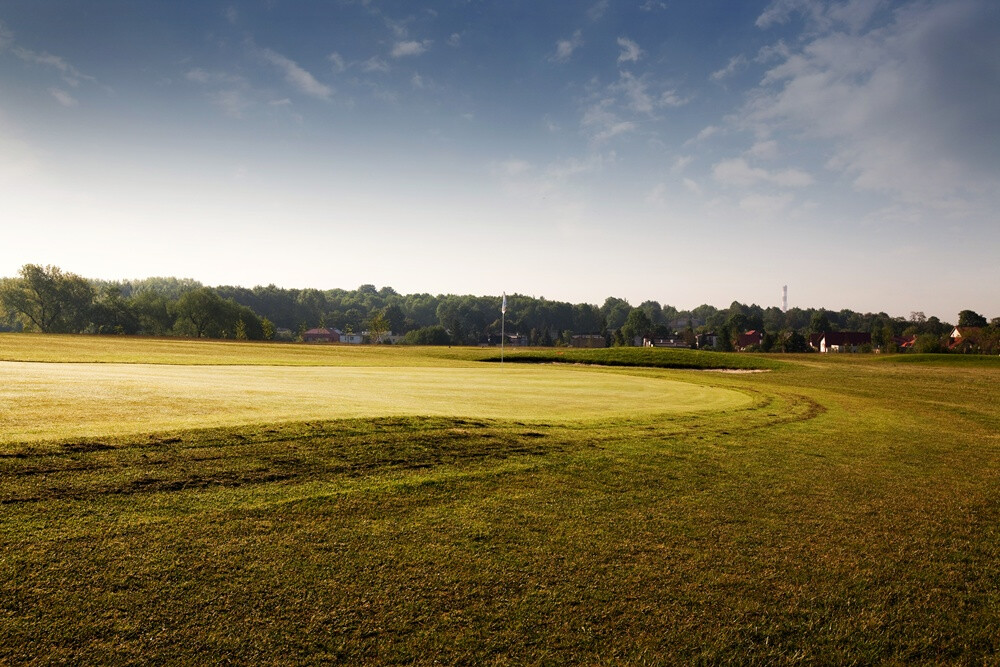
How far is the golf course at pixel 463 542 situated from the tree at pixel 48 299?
119884 mm

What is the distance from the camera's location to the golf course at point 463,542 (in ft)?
13.0

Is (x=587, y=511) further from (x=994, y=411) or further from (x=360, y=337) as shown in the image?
(x=360, y=337)

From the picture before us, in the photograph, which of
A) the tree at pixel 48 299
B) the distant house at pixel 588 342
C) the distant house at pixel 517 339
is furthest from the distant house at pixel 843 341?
the tree at pixel 48 299

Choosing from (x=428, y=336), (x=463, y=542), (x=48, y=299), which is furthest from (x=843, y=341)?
(x=48, y=299)

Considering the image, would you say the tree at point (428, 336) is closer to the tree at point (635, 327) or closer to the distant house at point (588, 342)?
the distant house at point (588, 342)

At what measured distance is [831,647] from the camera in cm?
411

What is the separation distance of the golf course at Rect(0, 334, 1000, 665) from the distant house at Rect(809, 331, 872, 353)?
14529cm

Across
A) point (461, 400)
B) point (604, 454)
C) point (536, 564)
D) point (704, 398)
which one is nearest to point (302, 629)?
point (536, 564)

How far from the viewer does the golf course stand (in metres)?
3.98

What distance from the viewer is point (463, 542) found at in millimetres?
5559

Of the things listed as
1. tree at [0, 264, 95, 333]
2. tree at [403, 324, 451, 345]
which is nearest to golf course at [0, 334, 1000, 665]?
tree at [0, 264, 95, 333]

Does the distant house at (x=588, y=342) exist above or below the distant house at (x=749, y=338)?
below

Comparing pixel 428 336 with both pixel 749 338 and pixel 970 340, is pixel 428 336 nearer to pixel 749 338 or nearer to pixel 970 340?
pixel 749 338

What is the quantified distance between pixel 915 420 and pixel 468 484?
644 inches
